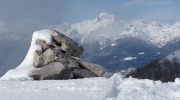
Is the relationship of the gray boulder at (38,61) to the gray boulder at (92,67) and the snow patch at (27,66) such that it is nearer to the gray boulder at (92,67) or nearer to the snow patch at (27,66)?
the snow patch at (27,66)

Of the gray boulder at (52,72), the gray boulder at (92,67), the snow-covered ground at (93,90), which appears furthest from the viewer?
the gray boulder at (92,67)

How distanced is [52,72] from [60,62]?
1830 millimetres

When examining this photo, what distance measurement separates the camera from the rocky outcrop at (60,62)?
29750mm

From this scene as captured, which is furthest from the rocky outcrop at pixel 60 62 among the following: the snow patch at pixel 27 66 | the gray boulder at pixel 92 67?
the snow patch at pixel 27 66

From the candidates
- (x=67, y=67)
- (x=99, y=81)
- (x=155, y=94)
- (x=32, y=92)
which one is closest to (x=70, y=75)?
(x=67, y=67)

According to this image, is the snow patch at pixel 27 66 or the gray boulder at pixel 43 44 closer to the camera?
the snow patch at pixel 27 66

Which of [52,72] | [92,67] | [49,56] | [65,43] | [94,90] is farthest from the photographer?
[65,43]

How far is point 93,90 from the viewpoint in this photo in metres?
18.9

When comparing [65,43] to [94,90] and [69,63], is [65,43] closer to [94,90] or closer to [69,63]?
[69,63]

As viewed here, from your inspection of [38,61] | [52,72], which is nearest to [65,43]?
[38,61]

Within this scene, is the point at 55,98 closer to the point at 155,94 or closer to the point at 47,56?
the point at 155,94

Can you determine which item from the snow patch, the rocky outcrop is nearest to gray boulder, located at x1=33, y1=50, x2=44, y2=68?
the rocky outcrop

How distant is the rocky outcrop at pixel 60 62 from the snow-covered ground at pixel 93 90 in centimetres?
777

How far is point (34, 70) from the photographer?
99.3ft
